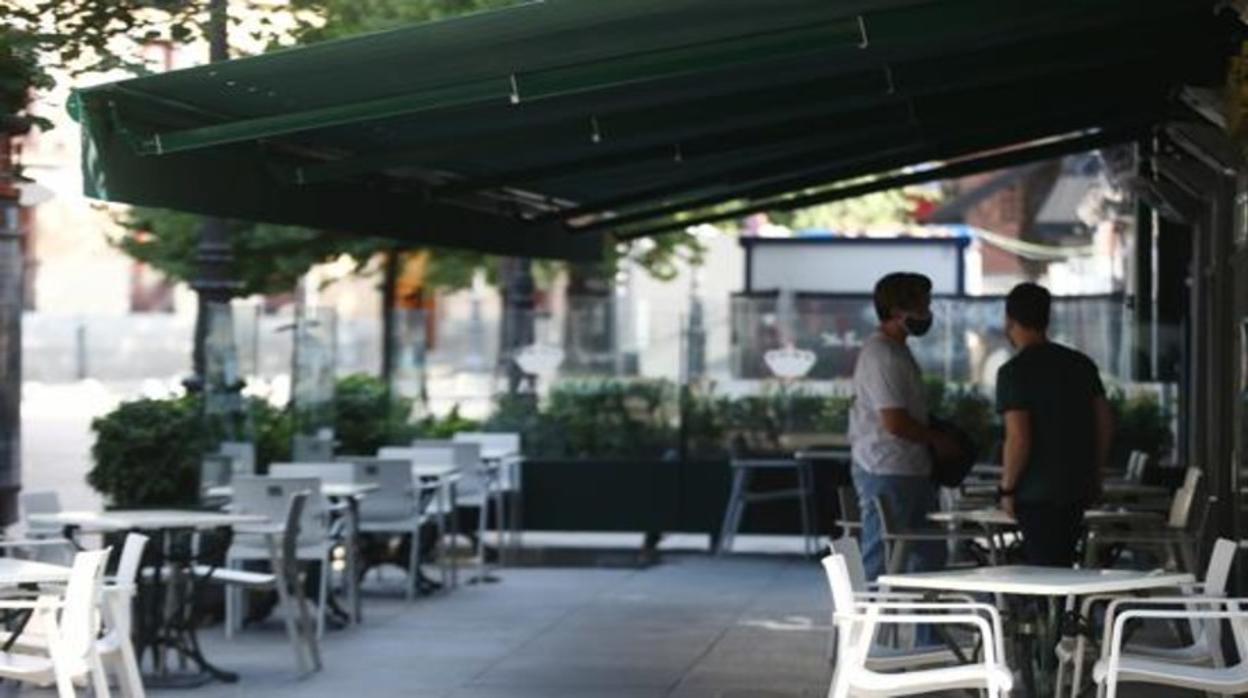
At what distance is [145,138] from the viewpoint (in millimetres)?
11211

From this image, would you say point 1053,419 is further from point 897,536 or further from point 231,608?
point 231,608

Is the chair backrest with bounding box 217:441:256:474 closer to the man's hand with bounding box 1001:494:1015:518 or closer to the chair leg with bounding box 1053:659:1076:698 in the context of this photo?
the man's hand with bounding box 1001:494:1015:518

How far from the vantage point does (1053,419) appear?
1112 centimetres

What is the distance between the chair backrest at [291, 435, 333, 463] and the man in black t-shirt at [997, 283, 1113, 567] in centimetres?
852

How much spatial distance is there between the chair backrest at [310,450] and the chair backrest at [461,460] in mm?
609

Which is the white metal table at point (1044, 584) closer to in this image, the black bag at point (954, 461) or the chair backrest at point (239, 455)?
the black bag at point (954, 461)

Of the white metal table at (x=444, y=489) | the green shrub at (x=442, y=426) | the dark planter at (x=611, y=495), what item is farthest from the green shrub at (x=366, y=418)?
the white metal table at (x=444, y=489)

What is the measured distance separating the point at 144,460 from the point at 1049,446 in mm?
6509

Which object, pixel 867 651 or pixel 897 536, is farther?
pixel 897 536

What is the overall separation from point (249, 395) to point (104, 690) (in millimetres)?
8564

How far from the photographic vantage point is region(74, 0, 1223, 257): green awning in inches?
397

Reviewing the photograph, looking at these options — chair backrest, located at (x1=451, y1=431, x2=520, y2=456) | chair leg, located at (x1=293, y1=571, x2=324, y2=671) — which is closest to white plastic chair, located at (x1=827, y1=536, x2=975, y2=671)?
chair leg, located at (x1=293, y1=571, x2=324, y2=671)

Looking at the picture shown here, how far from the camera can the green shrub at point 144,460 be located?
15789 mm

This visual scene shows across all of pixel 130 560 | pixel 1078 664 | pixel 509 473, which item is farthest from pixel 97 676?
pixel 509 473
